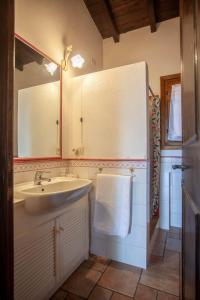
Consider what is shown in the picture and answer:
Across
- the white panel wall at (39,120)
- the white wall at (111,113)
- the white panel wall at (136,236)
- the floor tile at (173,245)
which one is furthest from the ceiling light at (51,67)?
the floor tile at (173,245)

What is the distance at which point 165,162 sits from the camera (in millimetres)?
2578

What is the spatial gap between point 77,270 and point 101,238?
355 millimetres

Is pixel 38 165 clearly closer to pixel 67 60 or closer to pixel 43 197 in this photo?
pixel 43 197

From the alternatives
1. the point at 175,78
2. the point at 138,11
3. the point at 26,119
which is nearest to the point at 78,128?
the point at 26,119

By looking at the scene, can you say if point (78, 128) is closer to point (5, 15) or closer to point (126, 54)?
point (5, 15)

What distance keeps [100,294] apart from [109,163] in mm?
1048

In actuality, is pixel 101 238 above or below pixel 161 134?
below

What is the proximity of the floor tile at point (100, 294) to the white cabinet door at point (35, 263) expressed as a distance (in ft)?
1.02

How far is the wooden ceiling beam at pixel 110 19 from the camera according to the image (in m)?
2.42

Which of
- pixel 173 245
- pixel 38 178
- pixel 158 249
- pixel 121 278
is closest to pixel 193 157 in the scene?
pixel 38 178

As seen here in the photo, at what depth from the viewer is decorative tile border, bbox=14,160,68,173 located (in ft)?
4.80

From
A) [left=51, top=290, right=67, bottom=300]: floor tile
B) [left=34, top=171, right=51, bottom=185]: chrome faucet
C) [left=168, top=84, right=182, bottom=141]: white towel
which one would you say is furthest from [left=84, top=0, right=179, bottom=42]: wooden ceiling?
[left=51, top=290, right=67, bottom=300]: floor tile

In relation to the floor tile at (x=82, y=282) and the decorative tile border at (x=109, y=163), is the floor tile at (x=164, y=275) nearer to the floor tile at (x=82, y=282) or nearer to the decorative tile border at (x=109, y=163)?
the floor tile at (x=82, y=282)

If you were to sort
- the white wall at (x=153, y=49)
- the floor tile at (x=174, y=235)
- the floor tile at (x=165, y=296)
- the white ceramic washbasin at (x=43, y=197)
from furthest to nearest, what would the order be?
the white wall at (x=153, y=49) → the floor tile at (x=174, y=235) → the floor tile at (x=165, y=296) → the white ceramic washbasin at (x=43, y=197)
